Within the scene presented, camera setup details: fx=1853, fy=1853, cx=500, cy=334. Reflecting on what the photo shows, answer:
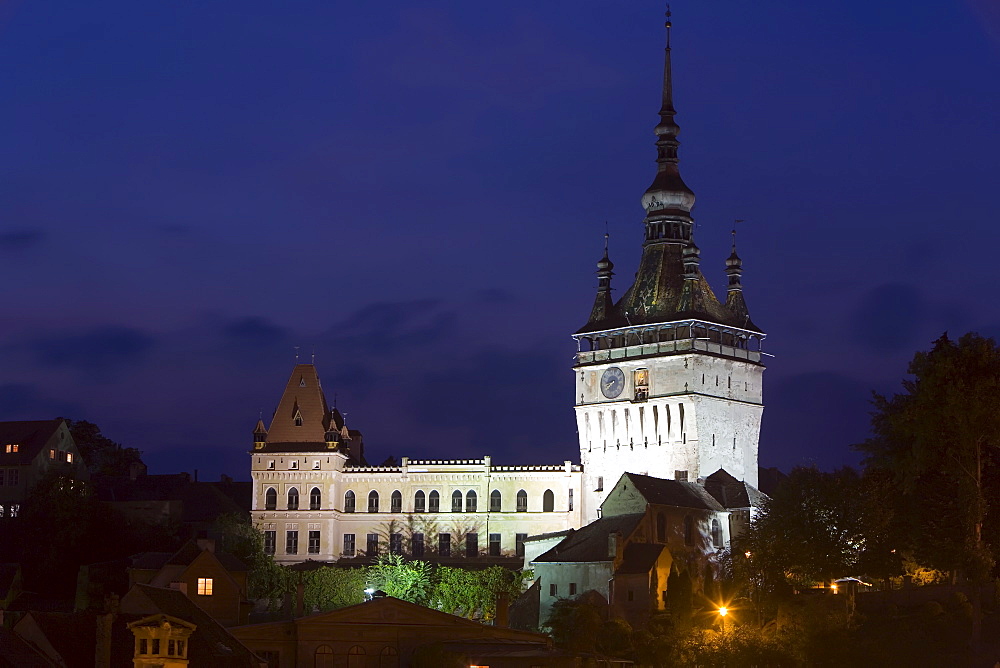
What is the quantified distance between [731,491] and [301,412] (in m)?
31.9

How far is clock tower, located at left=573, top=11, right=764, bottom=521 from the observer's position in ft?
375

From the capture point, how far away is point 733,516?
108938mm

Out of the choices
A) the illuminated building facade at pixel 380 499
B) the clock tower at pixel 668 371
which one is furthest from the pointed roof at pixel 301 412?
the clock tower at pixel 668 371

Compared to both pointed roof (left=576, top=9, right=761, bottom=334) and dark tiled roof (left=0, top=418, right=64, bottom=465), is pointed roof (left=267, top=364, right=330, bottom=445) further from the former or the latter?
pointed roof (left=576, top=9, right=761, bottom=334)

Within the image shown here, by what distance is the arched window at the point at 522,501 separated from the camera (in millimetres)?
123062

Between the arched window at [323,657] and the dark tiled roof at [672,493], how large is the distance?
27523 mm

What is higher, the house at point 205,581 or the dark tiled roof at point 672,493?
the dark tiled roof at point 672,493

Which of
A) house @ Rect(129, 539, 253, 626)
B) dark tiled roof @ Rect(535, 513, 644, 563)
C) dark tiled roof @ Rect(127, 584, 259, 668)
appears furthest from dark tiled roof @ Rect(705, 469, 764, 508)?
dark tiled roof @ Rect(127, 584, 259, 668)

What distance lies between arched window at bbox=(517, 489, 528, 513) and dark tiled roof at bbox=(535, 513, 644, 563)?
1887 cm

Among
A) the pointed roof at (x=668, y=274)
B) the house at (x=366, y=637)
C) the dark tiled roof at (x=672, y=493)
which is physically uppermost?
the pointed roof at (x=668, y=274)

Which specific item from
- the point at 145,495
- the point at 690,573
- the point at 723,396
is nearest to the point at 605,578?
the point at 690,573

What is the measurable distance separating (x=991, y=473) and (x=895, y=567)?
25.1 ft

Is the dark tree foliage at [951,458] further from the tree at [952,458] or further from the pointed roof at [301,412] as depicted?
the pointed roof at [301,412]

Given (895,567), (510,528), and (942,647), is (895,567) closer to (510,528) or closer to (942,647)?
(942,647)
